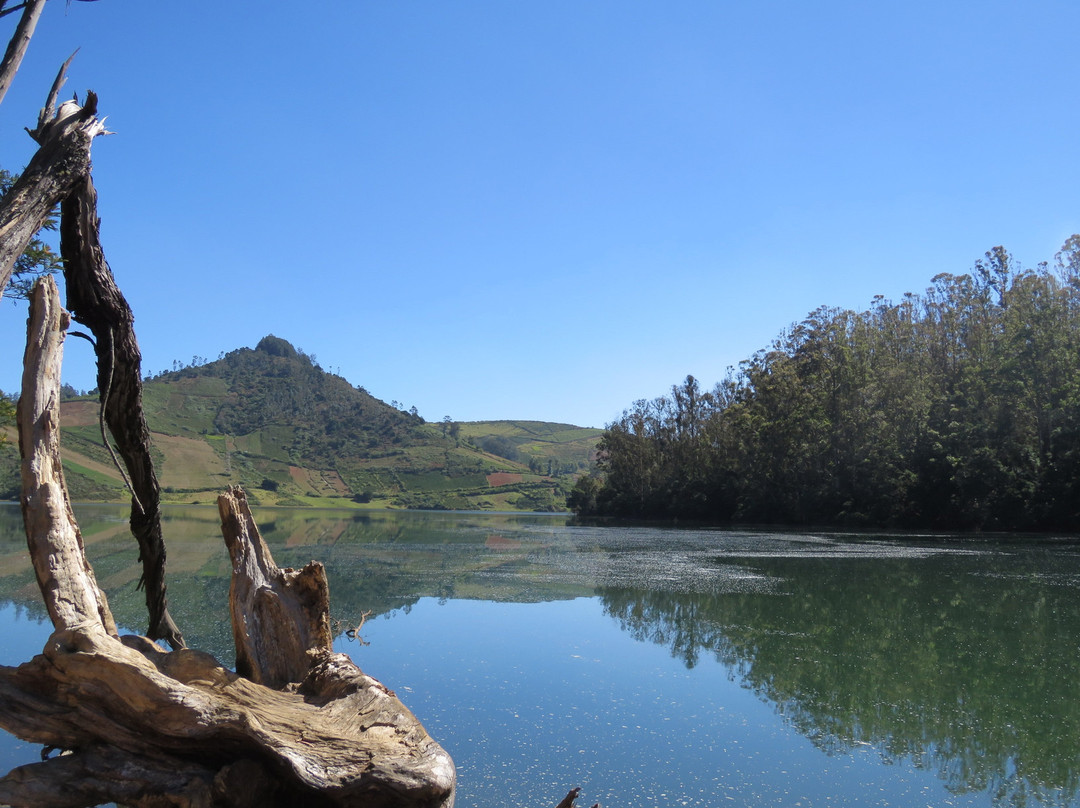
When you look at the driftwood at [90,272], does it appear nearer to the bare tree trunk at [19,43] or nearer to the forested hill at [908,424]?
the bare tree trunk at [19,43]

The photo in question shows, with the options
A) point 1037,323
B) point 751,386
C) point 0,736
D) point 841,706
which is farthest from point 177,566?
point 751,386

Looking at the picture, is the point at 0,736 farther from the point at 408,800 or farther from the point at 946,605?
the point at 946,605

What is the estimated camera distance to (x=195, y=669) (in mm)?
3826

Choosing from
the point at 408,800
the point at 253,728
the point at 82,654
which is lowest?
the point at 408,800

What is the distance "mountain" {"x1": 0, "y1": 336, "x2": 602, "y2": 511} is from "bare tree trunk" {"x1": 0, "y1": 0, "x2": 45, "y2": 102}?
330 ft

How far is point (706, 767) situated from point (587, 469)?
593 ft

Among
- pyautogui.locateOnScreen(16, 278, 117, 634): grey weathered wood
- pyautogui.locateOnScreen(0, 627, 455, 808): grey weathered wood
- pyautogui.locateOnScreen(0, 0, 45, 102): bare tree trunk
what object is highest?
pyautogui.locateOnScreen(0, 0, 45, 102): bare tree trunk

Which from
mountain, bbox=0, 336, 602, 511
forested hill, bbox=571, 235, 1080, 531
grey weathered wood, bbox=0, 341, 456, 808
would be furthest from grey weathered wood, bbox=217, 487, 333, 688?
mountain, bbox=0, 336, 602, 511

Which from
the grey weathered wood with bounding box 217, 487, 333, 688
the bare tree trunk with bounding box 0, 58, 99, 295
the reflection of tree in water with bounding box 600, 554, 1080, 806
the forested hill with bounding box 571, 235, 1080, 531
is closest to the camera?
the bare tree trunk with bounding box 0, 58, 99, 295

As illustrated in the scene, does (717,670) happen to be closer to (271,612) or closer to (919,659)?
(919,659)

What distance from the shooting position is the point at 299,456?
153250mm

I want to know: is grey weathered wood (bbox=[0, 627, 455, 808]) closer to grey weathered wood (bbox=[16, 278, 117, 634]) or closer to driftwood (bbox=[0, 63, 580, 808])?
driftwood (bbox=[0, 63, 580, 808])

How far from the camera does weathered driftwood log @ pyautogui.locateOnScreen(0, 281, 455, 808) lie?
310cm

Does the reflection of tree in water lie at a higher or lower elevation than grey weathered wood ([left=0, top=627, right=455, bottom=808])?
lower
